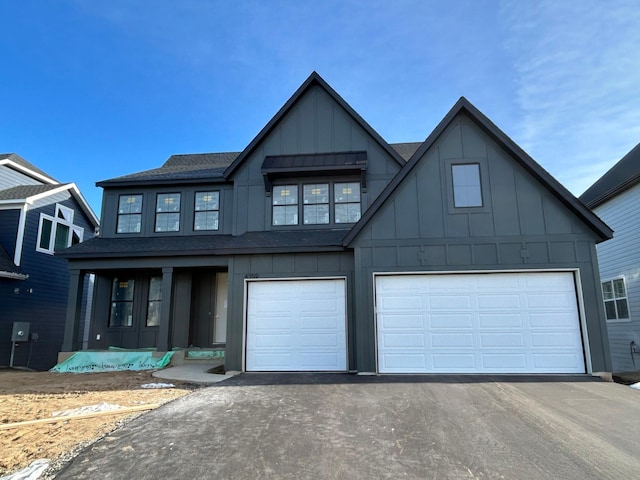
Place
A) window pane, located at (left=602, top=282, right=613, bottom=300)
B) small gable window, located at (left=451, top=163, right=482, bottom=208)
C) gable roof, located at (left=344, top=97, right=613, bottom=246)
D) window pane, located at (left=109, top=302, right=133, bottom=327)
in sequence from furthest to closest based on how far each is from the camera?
window pane, located at (left=602, top=282, right=613, bottom=300) < window pane, located at (left=109, top=302, right=133, bottom=327) < small gable window, located at (left=451, top=163, right=482, bottom=208) < gable roof, located at (left=344, top=97, right=613, bottom=246)

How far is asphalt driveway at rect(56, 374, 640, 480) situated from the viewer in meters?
3.67

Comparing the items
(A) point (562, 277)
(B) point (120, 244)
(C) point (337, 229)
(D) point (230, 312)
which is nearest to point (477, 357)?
(A) point (562, 277)

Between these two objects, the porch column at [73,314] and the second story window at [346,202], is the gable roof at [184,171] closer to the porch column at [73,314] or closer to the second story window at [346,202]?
the porch column at [73,314]

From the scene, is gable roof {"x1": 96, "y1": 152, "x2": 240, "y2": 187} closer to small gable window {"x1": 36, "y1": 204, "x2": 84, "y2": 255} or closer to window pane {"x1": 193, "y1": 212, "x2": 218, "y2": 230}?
window pane {"x1": 193, "y1": 212, "x2": 218, "y2": 230}

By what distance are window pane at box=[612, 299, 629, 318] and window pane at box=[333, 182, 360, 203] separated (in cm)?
924

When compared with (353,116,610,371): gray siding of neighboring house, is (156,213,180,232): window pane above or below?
above

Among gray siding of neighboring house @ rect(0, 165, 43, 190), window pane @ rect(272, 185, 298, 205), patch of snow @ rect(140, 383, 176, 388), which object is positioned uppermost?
gray siding of neighboring house @ rect(0, 165, 43, 190)

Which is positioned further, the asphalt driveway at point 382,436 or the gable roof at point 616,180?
the gable roof at point 616,180

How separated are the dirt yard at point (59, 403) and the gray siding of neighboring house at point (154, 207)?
460 cm

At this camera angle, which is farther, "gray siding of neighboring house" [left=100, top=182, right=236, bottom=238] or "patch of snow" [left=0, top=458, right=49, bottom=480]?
"gray siding of neighboring house" [left=100, top=182, right=236, bottom=238]

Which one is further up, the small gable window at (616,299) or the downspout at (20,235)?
the downspout at (20,235)

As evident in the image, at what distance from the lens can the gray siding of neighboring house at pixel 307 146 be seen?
11695mm

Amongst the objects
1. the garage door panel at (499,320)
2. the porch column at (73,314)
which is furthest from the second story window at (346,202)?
the porch column at (73,314)

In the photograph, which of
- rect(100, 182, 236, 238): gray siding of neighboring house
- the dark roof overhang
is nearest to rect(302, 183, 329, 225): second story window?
the dark roof overhang
